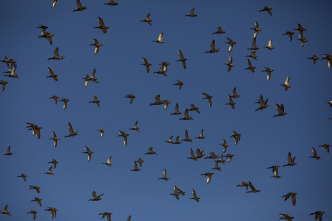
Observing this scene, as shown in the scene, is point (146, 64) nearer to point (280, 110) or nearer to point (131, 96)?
point (131, 96)

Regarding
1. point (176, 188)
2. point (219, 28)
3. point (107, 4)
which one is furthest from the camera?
point (176, 188)

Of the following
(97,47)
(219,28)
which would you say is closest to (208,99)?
(219,28)

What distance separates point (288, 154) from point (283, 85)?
27.3 feet

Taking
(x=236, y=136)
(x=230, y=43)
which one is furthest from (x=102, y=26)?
(x=236, y=136)

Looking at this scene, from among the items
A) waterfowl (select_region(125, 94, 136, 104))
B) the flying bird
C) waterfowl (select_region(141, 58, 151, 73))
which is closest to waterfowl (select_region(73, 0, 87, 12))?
the flying bird

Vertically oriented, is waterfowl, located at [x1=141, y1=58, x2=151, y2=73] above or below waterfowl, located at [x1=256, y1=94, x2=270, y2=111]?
above

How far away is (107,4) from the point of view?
3083 inches

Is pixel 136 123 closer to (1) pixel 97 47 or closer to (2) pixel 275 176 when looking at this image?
(1) pixel 97 47

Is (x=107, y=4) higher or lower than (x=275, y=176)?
higher

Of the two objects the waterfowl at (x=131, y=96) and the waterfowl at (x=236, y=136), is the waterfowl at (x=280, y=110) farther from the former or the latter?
the waterfowl at (x=131, y=96)

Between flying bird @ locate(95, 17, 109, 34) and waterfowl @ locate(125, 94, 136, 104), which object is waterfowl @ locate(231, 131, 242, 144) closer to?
waterfowl @ locate(125, 94, 136, 104)

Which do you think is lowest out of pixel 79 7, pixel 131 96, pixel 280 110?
pixel 280 110

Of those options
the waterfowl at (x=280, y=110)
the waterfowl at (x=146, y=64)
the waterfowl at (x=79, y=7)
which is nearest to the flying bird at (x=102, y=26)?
the waterfowl at (x=79, y=7)

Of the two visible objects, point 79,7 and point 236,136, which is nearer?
point 79,7
